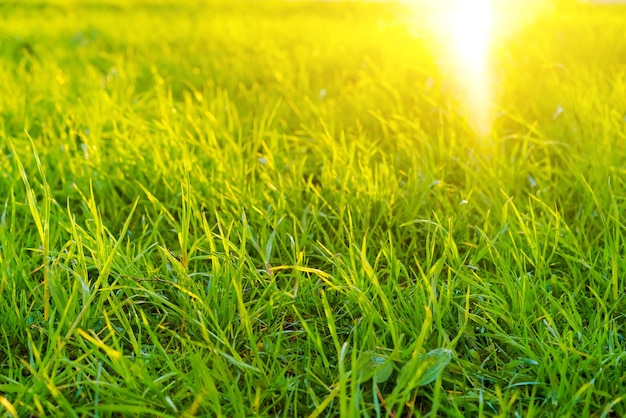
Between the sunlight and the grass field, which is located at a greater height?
the sunlight

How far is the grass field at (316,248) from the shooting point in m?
1.35

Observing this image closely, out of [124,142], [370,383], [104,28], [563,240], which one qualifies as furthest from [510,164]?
[104,28]

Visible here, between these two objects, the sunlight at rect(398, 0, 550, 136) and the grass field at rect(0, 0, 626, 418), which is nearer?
the grass field at rect(0, 0, 626, 418)

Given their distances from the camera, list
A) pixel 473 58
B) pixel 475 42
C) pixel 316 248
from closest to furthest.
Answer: pixel 316 248 → pixel 473 58 → pixel 475 42

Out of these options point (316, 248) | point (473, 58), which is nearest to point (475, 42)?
point (473, 58)

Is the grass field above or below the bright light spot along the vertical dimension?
below

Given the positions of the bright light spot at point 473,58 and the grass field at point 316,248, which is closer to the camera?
the grass field at point 316,248

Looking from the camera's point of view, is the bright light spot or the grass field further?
the bright light spot

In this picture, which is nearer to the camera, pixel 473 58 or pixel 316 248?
pixel 316 248

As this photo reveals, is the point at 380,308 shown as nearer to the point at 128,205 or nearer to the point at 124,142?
the point at 128,205

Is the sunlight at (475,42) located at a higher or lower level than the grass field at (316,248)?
higher

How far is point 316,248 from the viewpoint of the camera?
5.78 ft

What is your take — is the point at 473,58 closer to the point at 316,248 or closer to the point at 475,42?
the point at 475,42

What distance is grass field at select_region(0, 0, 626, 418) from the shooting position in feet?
4.44
